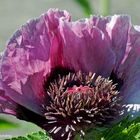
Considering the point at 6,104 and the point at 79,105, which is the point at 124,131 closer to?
the point at 79,105

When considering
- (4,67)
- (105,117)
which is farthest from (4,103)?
(105,117)

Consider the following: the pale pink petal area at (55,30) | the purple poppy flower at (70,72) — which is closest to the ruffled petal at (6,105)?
the purple poppy flower at (70,72)

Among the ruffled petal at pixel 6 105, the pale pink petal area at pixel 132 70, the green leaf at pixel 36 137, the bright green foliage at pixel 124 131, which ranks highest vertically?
the pale pink petal area at pixel 132 70

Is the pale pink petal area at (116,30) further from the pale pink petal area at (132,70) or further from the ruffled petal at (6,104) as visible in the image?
the ruffled petal at (6,104)

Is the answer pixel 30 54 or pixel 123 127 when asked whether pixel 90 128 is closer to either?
pixel 123 127

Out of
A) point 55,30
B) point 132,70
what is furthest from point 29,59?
point 132,70

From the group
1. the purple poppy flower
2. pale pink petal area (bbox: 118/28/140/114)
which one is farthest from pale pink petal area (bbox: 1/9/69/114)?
pale pink petal area (bbox: 118/28/140/114)

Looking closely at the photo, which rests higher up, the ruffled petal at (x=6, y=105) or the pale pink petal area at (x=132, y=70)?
the pale pink petal area at (x=132, y=70)

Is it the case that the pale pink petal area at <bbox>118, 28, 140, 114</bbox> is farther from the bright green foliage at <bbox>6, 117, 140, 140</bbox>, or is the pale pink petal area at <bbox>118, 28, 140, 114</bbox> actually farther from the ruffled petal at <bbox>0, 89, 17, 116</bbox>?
the ruffled petal at <bbox>0, 89, 17, 116</bbox>
